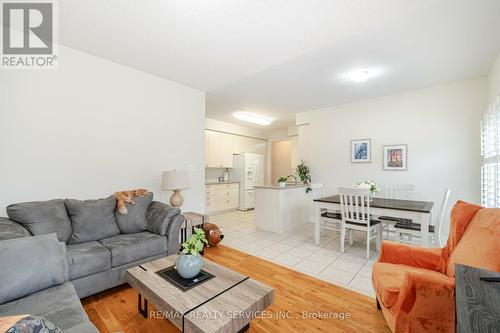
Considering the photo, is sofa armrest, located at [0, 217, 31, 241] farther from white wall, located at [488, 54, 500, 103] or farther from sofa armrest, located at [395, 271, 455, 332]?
white wall, located at [488, 54, 500, 103]

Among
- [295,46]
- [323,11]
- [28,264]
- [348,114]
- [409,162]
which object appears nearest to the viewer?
[28,264]

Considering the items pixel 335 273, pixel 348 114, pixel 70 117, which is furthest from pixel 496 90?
pixel 70 117

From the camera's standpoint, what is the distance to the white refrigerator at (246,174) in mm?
6602

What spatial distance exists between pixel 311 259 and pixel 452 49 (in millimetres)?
3140

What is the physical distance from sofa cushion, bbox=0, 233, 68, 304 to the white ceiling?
2044mm

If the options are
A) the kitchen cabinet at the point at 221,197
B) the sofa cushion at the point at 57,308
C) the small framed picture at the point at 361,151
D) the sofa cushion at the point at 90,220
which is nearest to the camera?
the sofa cushion at the point at 57,308

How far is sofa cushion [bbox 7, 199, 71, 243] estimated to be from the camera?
206cm

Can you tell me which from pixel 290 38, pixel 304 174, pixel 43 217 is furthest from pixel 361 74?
pixel 43 217

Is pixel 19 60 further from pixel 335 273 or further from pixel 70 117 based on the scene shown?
A: pixel 335 273

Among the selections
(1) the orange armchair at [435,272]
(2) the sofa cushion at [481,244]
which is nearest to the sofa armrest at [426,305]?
(1) the orange armchair at [435,272]

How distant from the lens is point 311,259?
3043mm

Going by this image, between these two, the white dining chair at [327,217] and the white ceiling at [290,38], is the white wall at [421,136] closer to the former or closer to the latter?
the white ceiling at [290,38]

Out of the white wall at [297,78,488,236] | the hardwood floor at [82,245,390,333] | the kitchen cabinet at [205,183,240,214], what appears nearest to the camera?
the hardwood floor at [82,245,390,333]

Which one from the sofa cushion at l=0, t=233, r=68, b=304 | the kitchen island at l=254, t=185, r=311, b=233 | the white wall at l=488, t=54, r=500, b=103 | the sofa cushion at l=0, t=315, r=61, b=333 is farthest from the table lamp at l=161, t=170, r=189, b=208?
the white wall at l=488, t=54, r=500, b=103
